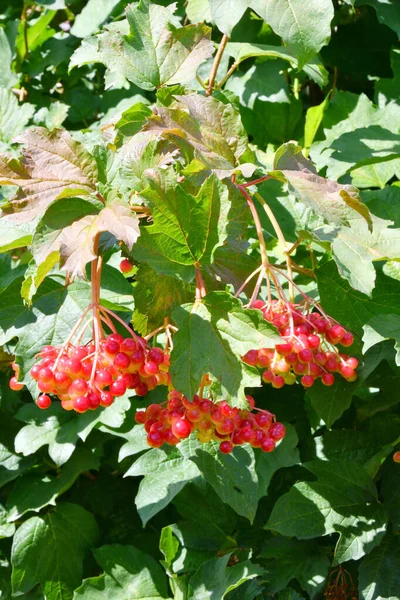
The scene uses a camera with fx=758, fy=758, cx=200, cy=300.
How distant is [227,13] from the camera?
1.58 metres

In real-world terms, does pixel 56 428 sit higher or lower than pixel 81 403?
lower

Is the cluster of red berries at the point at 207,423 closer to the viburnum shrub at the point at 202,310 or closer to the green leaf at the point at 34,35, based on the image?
the viburnum shrub at the point at 202,310

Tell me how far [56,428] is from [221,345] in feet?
2.92

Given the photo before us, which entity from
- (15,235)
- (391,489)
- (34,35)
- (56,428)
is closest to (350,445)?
(391,489)

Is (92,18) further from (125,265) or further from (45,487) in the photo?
(45,487)

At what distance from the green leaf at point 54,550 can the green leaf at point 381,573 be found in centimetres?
74

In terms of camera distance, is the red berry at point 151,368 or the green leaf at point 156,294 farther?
the green leaf at point 156,294

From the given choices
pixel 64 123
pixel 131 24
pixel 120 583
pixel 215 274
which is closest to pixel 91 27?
pixel 64 123

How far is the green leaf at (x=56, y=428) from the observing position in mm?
1800

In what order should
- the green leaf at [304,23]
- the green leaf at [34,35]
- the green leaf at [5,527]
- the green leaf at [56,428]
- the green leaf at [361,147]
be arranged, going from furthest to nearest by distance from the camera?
1. the green leaf at [34,35]
2. the green leaf at [5,527]
3. the green leaf at [361,147]
4. the green leaf at [56,428]
5. the green leaf at [304,23]

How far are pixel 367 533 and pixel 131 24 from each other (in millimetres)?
1235

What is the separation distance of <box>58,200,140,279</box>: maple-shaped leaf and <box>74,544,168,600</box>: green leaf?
1.04m

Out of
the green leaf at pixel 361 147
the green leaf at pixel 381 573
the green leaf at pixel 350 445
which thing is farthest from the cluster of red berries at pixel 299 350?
the green leaf at pixel 361 147

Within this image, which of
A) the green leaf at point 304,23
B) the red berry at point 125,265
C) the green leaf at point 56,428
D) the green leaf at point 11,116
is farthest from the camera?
the green leaf at point 11,116
